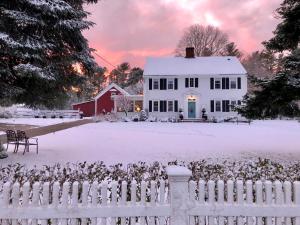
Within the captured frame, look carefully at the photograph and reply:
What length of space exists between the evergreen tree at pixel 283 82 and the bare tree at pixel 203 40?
45.0 m

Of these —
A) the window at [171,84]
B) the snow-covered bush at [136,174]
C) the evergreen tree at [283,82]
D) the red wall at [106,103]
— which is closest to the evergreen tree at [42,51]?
the snow-covered bush at [136,174]

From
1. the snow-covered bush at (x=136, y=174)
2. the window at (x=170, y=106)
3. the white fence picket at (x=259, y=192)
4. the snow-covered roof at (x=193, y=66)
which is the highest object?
the snow-covered roof at (x=193, y=66)

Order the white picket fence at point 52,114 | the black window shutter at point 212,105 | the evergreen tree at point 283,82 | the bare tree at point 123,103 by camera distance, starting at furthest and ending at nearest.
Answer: the white picket fence at point 52,114, the bare tree at point 123,103, the black window shutter at point 212,105, the evergreen tree at point 283,82

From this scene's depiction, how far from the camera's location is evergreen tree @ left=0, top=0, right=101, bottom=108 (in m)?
9.77

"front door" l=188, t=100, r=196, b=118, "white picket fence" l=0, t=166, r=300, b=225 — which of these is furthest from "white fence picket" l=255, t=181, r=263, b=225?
"front door" l=188, t=100, r=196, b=118

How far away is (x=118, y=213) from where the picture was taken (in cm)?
366

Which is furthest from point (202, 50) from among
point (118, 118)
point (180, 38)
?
point (118, 118)

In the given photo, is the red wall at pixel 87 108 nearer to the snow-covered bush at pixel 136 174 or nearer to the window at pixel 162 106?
the window at pixel 162 106

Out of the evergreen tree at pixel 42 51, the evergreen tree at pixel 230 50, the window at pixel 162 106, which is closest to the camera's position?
the evergreen tree at pixel 42 51

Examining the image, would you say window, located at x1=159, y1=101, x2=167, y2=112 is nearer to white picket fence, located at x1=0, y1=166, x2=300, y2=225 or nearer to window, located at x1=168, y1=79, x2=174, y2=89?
window, located at x1=168, y1=79, x2=174, y2=89

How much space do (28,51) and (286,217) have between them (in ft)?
29.5

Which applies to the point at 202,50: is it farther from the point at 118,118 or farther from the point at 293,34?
the point at 293,34

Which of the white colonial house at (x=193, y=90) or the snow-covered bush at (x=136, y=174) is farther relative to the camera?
the white colonial house at (x=193, y=90)

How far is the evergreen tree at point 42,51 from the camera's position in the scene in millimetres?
9766
